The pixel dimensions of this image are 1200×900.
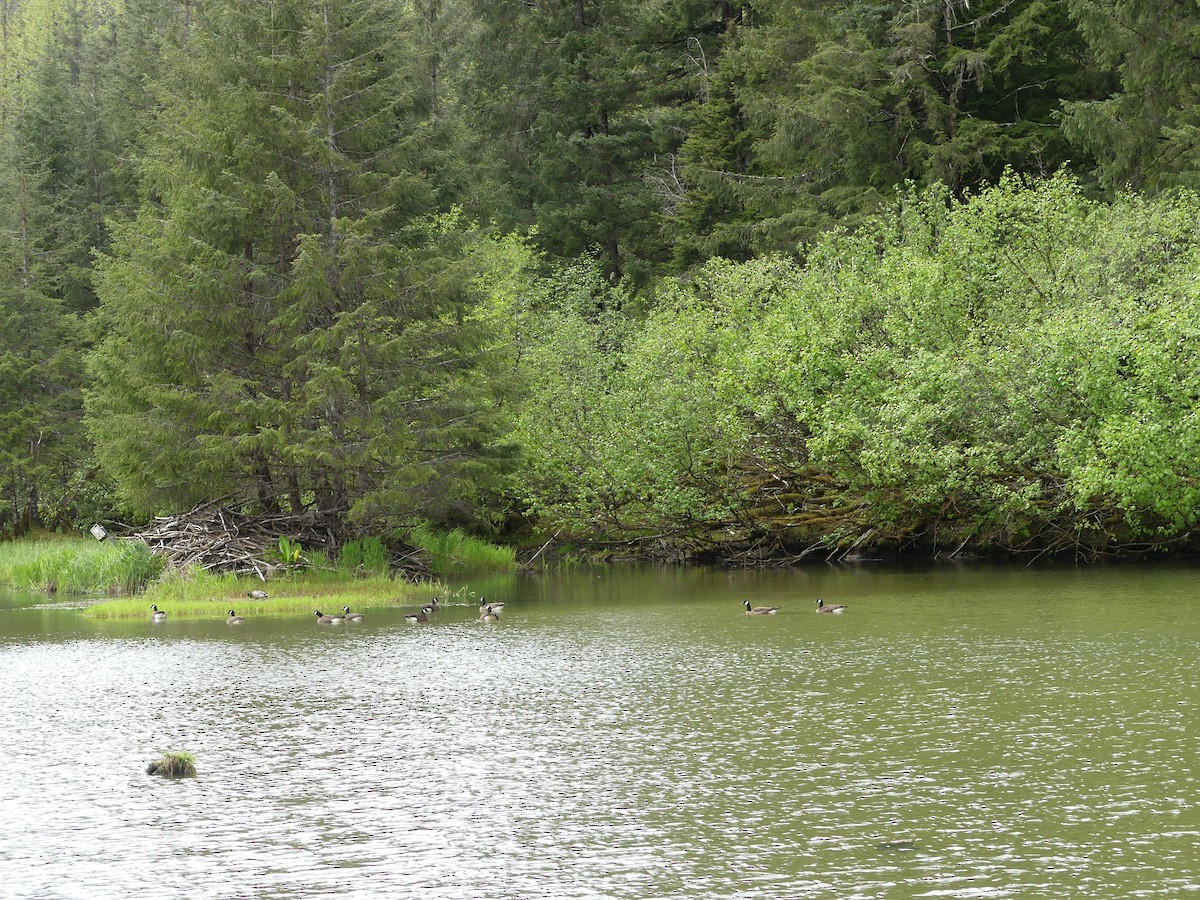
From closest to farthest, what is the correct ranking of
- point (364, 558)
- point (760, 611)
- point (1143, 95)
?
point (760, 611), point (364, 558), point (1143, 95)

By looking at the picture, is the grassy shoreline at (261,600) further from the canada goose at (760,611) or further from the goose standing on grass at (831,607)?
the goose standing on grass at (831,607)

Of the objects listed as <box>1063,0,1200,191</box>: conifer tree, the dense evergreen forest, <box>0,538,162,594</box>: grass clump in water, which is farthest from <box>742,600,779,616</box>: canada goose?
<box>1063,0,1200,191</box>: conifer tree

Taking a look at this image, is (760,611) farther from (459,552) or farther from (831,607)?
(459,552)

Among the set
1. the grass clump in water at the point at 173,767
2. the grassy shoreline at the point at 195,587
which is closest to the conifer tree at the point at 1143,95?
the grassy shoreline at the point at 195,587

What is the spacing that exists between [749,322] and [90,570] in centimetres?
1722

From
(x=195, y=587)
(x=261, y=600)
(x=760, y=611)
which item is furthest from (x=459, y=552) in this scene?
(x=760, y=611)

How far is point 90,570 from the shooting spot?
30766 millimetres

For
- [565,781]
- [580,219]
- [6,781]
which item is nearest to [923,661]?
[565,781]

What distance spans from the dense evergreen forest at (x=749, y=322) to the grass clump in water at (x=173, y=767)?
17231 mm

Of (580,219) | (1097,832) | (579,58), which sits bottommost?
(1097,832)

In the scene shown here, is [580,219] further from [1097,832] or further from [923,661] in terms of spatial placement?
[1097,832]

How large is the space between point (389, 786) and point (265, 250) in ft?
75.7

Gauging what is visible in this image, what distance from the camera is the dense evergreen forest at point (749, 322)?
90.1 feet

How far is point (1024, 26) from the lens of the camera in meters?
37.9
